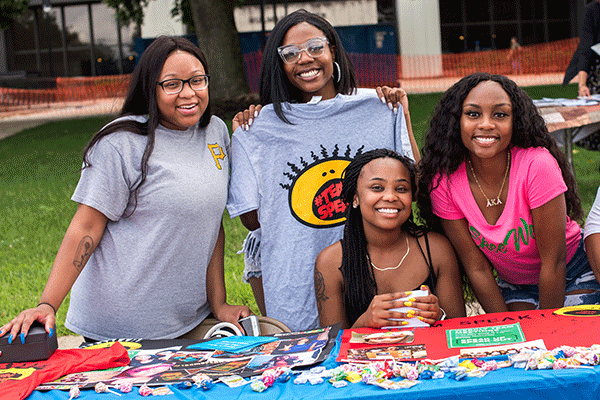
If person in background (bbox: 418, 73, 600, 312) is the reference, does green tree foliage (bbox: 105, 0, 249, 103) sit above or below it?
above

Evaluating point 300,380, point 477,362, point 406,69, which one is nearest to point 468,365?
point 477,362

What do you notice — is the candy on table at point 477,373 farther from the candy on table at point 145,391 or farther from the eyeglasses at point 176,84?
the eyeglasses at point 176,84

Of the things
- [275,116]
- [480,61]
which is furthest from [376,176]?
[480,61]

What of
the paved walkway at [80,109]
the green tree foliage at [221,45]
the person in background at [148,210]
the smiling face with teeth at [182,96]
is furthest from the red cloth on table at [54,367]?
the paved walkway at [80,109]

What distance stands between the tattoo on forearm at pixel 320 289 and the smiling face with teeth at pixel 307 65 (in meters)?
0.86

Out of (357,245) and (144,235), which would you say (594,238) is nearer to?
(357,245)

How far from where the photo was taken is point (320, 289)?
2783mm

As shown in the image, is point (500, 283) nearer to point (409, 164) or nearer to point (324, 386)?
point (409, 164)

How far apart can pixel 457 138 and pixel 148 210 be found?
1351 mm

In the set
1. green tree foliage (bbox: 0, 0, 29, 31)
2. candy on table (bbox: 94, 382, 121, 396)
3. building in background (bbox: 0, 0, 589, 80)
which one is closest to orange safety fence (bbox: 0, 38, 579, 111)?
building in background (bbox: 0, 0, 589, 80)

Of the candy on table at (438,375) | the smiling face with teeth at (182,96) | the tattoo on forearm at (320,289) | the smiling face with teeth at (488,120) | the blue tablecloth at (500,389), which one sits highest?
the smiling face with teeth at (182,96)

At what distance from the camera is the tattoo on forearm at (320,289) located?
109 inches

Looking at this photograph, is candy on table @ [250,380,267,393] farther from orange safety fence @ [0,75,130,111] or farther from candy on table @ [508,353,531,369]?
orange safety fence @ [0,75,130,111]

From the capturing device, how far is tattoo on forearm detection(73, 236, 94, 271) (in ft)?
8.54
